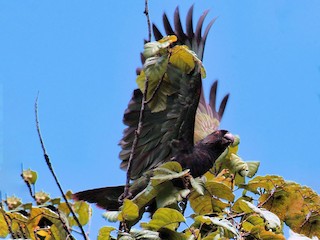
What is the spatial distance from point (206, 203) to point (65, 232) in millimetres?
541

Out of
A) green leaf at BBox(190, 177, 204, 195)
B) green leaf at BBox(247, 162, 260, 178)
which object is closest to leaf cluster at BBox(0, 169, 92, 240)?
green leaf at BBox(190, 177, 204, 195)

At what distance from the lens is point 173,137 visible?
4082 millimetres

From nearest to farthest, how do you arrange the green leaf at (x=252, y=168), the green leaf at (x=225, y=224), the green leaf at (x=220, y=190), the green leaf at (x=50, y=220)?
the green leaf at (x=225, y=224)
the green leaf at (x=50, y=220)
the green leaf at (x=220, y=190)
the green leaf at (x=252, y=168)

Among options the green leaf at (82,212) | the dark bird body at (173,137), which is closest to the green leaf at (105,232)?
the green leaf at (82,212)

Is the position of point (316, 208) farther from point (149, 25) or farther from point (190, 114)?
point (190, 114)

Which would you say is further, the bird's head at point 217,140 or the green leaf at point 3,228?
the bird's head at point 217,140

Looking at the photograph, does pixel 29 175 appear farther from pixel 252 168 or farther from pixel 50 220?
pixel 252 168

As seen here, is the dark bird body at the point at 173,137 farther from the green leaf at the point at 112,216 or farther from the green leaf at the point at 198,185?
the green leaf at the point at 112,216

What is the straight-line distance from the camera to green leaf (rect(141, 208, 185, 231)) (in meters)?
2.22

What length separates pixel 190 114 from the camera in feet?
13.0

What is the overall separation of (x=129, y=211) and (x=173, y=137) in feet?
5.91

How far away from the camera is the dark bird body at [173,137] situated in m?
3.91

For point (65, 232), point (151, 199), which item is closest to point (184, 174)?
point (151, 199)

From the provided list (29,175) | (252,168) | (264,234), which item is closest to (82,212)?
(29,175)
